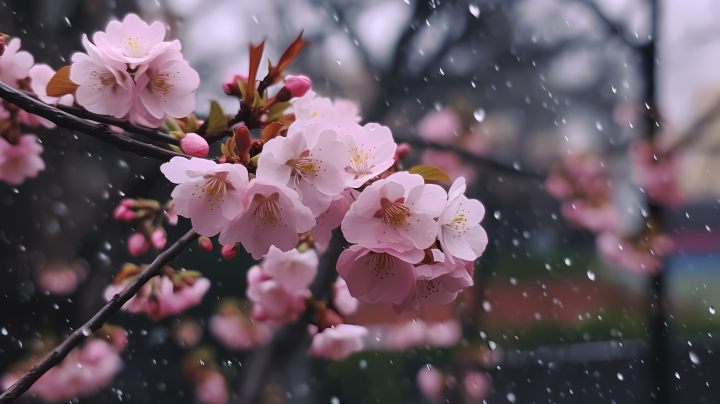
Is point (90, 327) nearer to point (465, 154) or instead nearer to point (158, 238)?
point (158, 238)

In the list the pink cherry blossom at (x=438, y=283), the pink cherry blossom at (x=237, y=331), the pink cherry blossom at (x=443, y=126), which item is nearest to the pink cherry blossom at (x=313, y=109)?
the pink cherry blossom at (x=438, y=283)

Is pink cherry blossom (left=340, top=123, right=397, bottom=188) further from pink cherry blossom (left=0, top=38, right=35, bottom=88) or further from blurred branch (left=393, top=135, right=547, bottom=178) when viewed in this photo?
blurred branch (left=393, top=135, right=547, bottom=178)

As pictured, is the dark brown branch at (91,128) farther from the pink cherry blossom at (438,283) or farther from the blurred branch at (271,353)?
the blurred branch at (271,353)

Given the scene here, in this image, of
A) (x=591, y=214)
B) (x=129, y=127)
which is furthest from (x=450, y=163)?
(x=129, y=127)

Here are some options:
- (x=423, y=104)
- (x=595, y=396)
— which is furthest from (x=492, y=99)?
(x=595, y=396)

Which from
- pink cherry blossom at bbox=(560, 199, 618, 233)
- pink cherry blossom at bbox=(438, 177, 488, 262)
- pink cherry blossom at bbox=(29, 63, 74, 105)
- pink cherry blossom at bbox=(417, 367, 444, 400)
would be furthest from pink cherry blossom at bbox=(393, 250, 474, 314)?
pink cherry blossom at bbox=(560, 199, 618, 233)

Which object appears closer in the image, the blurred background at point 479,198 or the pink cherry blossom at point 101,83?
the pink cherry blossom at point 101,83

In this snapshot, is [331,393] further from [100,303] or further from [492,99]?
[492,99]
